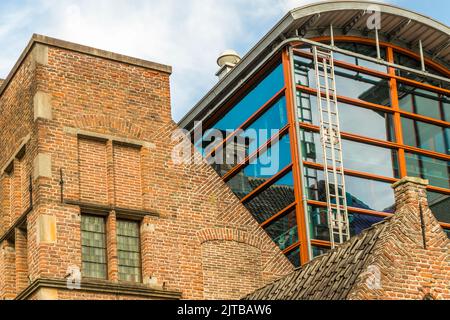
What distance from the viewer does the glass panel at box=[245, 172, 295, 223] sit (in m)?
33.2

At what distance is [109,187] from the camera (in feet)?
80.2

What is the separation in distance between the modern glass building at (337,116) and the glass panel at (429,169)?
0.04 meters

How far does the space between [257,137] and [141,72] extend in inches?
363

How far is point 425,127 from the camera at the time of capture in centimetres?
3691

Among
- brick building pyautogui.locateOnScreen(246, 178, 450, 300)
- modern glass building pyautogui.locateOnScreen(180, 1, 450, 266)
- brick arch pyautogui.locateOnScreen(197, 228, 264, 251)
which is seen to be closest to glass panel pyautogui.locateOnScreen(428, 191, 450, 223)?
modern glass building pyautogui.locateOnScreen(180, 1, 450, 266)

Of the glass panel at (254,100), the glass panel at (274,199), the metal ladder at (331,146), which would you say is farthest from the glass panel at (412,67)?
the glass panel at (274,199)

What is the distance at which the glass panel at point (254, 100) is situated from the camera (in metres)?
34.7

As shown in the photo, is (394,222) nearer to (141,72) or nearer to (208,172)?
(208,172)

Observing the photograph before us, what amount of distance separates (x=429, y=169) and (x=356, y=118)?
3.14 metres

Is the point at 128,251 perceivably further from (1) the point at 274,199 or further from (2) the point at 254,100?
(2) the point at 254,100

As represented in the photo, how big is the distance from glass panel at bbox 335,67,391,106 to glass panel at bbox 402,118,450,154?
3.59 feet

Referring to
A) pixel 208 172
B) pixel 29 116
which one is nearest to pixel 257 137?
pixel 208 172

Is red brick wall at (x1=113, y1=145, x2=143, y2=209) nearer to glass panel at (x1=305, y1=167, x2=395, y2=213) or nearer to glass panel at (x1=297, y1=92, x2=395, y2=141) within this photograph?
glass panel at (x1=305, y1=167, x2=395, y2=213)

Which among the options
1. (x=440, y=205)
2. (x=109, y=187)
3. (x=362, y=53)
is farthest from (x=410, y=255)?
(x=362, y=53)
